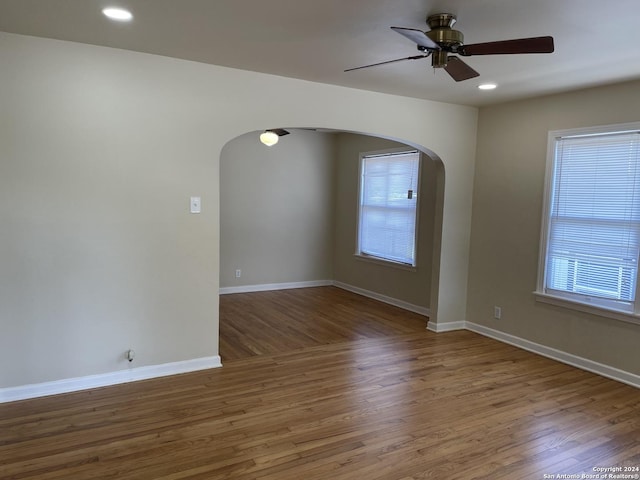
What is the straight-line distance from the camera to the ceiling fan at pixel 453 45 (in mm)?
2242

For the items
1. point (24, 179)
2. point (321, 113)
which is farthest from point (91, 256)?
point (321, 113)

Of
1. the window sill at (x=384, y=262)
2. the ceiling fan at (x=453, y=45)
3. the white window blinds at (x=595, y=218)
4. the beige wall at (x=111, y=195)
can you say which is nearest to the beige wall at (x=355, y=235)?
Answer: the window sill at (x=384, y=262)

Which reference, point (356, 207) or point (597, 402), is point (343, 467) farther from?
point (356, 207)

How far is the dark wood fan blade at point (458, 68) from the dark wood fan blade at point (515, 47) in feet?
0.36

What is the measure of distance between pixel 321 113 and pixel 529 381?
291cm

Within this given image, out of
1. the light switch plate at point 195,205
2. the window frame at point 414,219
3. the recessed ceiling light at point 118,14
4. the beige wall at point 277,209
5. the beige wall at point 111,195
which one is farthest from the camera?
the beige wall at point 277,209

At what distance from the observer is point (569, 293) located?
418 centimetres

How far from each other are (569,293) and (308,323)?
8.97 feet

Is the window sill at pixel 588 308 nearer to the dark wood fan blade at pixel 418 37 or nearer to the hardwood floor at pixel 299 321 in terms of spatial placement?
the hardwood floor at pixel 299 321

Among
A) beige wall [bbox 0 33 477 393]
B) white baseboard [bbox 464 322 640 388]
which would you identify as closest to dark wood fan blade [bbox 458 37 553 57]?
beige wall [bbox 0 33 477 393]

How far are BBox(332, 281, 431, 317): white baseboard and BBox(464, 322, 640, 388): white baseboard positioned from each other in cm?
76

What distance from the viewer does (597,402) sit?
3389 millimetres

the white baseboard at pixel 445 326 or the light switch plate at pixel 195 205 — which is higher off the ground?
the light switch plate at pixel 195 205

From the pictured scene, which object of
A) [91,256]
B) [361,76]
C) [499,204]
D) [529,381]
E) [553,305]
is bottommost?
[529,381]
